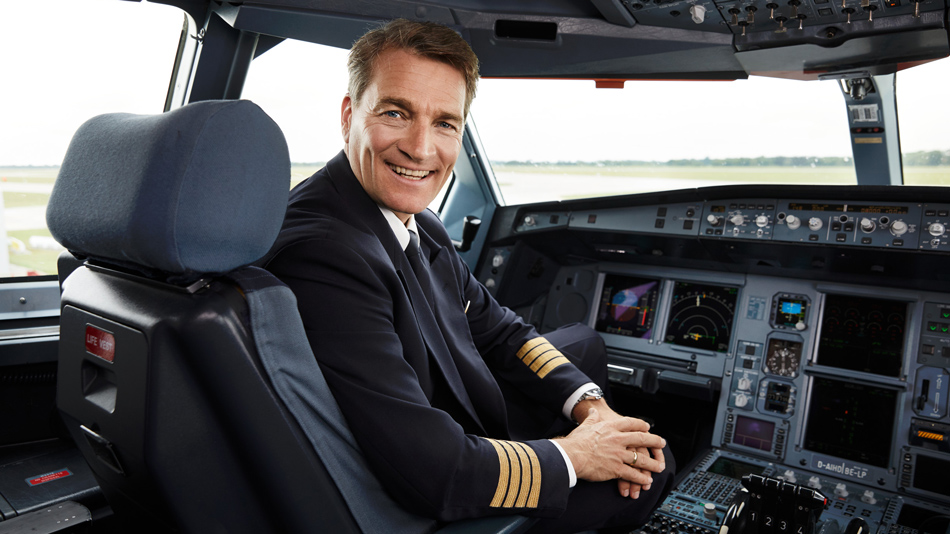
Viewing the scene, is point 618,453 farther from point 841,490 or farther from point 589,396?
point 841,490

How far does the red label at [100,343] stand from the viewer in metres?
0.96

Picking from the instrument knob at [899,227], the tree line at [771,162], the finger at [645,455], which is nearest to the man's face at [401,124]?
the finger at [645,455]

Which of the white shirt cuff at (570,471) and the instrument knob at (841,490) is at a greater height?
the white shirt cuff at (570,471)

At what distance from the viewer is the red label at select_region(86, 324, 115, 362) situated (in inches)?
37.9

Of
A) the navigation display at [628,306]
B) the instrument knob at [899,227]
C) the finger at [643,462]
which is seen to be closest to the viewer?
the finger at [643,462]

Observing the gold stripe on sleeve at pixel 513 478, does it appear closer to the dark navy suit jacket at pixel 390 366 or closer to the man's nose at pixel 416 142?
the dark navy suit jacket at pixel 390 366

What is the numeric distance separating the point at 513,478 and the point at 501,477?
1.1 inches

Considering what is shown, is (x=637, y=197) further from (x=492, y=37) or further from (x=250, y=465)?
(x=250, y=465)

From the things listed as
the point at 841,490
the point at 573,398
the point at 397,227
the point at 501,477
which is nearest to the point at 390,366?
the point at 501,477

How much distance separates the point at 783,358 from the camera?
8.96 feet

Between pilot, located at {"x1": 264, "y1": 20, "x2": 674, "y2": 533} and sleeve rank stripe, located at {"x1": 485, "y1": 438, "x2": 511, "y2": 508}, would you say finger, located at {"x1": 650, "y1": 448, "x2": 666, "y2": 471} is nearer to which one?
pilot, located at {"x1": 264, "y1": 20, "x2": 674, "y2": 533}

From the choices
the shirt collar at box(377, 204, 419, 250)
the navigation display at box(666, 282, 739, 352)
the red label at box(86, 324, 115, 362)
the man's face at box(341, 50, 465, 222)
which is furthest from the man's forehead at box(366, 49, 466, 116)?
the navigation display at box(666, 282, 739, 352)

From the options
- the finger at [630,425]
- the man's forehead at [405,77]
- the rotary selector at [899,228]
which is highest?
the rotary selector at [899,228]

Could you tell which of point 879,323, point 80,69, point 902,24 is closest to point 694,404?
point 879,323
